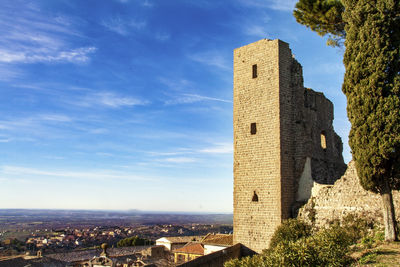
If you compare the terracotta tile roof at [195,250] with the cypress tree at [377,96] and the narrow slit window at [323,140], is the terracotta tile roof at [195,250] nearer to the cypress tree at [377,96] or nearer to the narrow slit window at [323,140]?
the narrow slit window at [323,140]

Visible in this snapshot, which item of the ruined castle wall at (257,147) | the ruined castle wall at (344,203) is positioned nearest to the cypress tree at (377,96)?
the ruined castle wall at (344,203)

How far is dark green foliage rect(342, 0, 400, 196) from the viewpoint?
10.9m

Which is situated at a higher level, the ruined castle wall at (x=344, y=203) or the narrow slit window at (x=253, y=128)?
the narrow slit window at (x=253, y=128)

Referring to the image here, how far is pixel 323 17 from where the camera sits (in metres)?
16.6

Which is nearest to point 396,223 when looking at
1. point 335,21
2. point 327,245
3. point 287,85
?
point 327,245

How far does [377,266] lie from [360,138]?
14.6ft

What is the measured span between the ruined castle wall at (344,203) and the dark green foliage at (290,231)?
21.5 inches

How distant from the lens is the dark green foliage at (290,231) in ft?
48.1

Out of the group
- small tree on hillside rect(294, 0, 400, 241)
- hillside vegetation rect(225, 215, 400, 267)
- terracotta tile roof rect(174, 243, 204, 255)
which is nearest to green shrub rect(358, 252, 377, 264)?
hillside vegetation rect(225, 215, 400, 267)

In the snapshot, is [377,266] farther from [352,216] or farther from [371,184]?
[352,216]

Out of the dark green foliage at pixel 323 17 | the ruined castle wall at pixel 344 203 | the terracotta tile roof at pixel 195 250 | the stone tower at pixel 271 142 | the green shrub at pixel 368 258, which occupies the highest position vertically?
the dark green foliage at pixel 323 17

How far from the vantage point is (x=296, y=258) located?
346 inches

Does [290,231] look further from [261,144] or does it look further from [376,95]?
[376,95]

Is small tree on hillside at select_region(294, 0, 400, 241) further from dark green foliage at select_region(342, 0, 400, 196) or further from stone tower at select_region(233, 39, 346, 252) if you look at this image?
stone tower at select_region(233, 39, 346, 252)
